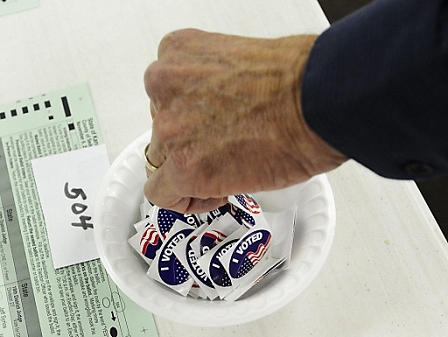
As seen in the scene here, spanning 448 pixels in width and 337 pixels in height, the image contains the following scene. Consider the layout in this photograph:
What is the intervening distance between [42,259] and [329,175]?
1.13 feet

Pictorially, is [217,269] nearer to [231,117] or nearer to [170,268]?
[170,268]

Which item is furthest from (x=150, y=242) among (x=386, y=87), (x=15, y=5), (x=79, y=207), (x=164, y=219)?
(x=15, y=5)

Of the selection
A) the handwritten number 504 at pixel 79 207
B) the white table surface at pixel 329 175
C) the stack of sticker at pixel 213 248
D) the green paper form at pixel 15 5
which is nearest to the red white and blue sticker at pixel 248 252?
the stack of sticker at pixel 213 248

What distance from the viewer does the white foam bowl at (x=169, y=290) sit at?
51cm

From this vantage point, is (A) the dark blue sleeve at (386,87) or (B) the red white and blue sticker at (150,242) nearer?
(A) the dark blue sleeve at (386,87)

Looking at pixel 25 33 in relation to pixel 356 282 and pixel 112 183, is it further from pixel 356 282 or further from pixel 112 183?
pixel 356 282

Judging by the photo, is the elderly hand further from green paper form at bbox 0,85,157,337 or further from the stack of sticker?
green paper form at bbox 0,85,157,337

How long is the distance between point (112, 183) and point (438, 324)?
37cm

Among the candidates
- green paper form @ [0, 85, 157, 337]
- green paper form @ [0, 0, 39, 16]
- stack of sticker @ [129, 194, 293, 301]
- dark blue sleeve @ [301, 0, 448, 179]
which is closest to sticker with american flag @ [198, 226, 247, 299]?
stack of sticker @ [129, 194, 293, 301]

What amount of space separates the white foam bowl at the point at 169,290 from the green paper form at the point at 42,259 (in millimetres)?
81

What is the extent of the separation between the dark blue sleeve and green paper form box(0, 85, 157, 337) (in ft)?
1.15

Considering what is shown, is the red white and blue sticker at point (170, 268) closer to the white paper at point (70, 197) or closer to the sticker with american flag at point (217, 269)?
the sticker with american flag at point (217, 269)

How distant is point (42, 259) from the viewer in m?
0.63

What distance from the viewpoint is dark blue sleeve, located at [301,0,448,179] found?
0.31 metres
